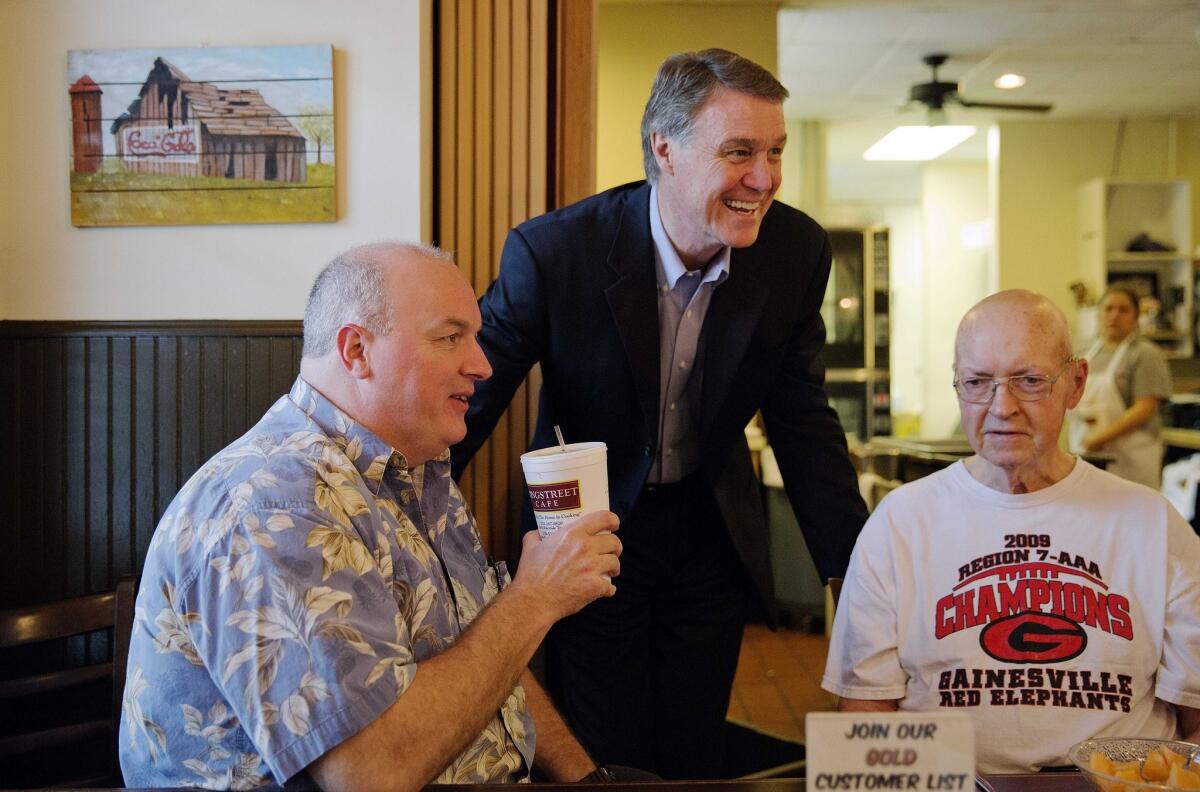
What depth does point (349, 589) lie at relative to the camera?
1169 millimetres

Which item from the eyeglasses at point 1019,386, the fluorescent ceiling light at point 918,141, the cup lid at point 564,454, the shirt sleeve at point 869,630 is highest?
the fluorescent ceiling light at point 918,141

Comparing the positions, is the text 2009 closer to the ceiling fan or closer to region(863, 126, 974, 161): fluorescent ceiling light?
the ceiling fan

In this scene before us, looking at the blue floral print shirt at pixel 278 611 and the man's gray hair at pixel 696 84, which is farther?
the man's gray hair at pixel 696 84

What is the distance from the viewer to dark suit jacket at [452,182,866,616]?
2082 mm

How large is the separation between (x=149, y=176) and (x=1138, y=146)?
8299 mm

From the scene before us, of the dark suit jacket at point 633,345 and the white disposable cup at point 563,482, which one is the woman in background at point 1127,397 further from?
the white disposable cup at point 563,482

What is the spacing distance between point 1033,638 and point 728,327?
31.9 inches

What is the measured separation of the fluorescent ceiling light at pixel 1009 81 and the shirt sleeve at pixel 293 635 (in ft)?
23.3

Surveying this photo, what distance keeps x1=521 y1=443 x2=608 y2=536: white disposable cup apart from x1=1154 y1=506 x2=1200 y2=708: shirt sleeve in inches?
36.7

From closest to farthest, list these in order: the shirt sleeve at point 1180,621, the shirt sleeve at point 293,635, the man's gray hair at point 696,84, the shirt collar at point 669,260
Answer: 1. the shirt sleeve at point 293,635
2. the shirt sleeve at point 1180,621
3. the man's gray hair at point 696,84
4. the shirt collar at point 669,260

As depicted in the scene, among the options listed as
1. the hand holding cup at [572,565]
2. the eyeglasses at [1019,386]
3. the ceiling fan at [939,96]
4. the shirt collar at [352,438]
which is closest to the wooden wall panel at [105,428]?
the shirt collar at [352,438]

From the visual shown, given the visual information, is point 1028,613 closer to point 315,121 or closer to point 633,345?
point 633,345

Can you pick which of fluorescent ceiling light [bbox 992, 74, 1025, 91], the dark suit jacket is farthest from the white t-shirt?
fluorescent ceiling light [bbox 992, 74, 1025, 91]

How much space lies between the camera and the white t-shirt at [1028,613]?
1603 mm
